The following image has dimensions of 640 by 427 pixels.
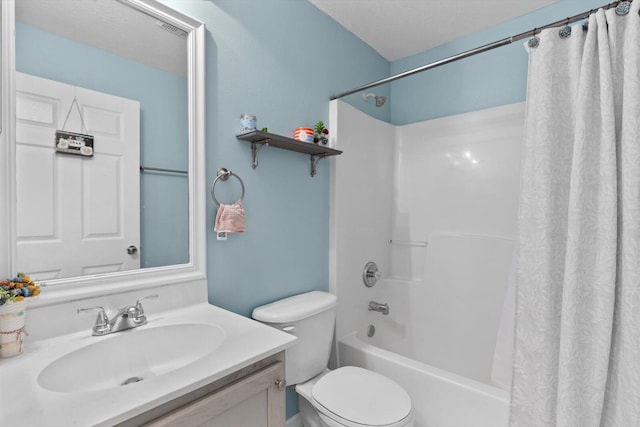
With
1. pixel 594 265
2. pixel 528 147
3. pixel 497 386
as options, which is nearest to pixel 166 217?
pixel 528 147

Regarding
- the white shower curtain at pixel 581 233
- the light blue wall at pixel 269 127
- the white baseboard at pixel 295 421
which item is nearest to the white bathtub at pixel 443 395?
the white shower curtain at pixel 581 233

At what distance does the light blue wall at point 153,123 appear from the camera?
103 cm

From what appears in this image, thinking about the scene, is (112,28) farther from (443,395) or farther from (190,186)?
(443,395)

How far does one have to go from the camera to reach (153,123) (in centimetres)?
121

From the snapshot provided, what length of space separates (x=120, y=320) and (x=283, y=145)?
0.98 meters

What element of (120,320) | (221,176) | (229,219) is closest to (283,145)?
(221,176)

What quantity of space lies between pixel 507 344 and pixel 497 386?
0.74 ft

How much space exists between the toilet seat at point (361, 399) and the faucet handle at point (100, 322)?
32.6 inches

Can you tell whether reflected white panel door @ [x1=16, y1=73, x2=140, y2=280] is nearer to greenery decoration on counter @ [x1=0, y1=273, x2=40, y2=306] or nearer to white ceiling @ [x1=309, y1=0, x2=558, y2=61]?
greenery decoration on counter @ [x1=0, y1=273, x2=40, y2=306]

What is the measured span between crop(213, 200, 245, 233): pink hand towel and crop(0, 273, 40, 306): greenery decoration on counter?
587 millimetres

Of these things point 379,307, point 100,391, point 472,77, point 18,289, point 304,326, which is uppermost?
point 472,77

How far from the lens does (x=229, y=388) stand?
2.80 feet

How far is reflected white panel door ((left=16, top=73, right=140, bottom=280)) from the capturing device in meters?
0.95

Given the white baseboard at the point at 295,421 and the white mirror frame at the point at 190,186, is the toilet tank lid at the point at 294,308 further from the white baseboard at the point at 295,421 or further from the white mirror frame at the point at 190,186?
the white baseboard at the point at 295,421
